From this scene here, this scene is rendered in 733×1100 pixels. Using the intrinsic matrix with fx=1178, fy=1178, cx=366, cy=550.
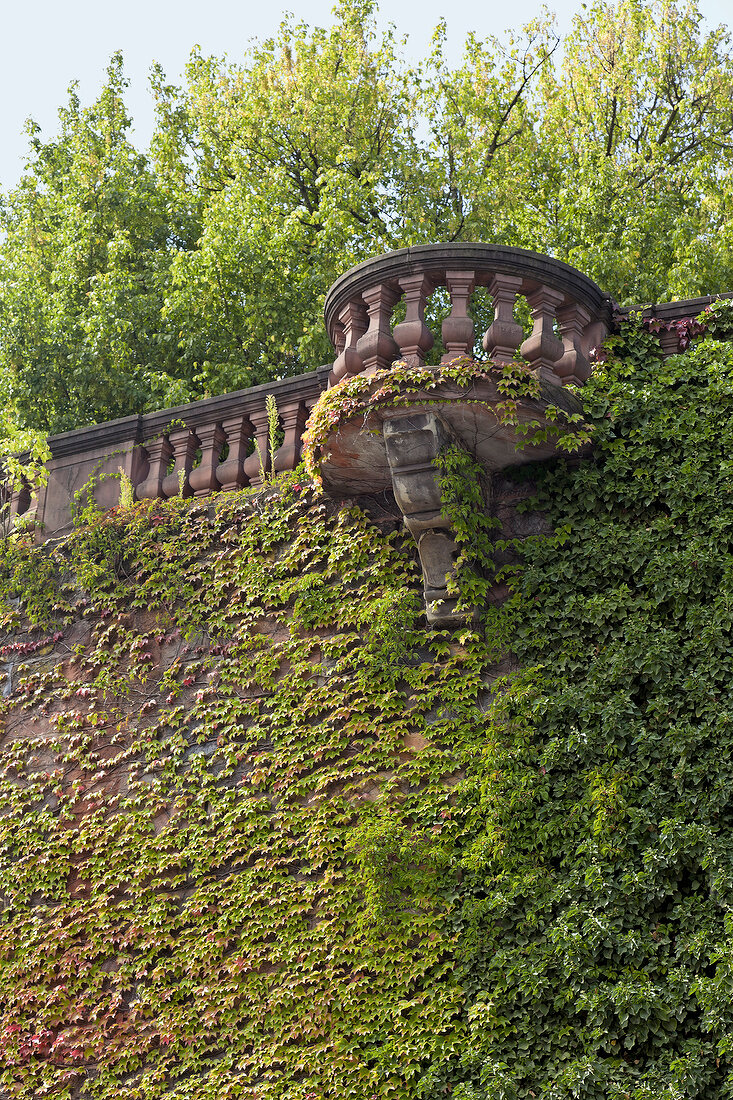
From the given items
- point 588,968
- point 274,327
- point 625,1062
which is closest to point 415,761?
point 588,968

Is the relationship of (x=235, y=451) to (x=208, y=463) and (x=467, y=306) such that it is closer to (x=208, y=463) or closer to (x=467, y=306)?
(x=208, y=463)

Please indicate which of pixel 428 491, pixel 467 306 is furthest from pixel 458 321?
pixel 428 491

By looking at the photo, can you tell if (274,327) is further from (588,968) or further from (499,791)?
(588,968)

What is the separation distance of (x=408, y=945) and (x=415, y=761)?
3.04ft

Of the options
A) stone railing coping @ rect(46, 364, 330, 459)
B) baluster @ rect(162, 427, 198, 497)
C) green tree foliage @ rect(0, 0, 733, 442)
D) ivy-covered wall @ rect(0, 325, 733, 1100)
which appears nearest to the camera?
ivy-covered wall @ rect(0, 325, 733, 1100)

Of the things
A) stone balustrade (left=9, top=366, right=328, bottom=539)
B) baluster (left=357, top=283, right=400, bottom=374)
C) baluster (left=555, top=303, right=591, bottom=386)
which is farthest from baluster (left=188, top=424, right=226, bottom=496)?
baluster (left=555, top=303, right=591, bottom=386)

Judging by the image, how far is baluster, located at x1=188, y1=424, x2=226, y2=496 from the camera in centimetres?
790

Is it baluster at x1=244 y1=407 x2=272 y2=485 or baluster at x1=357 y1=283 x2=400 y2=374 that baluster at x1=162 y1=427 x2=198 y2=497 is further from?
baluster at x1=357 y1=283 x2=400 y2=374

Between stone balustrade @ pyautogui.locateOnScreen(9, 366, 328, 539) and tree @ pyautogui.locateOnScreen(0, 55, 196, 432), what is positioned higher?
tree @ pyautogui.locateOnScreen(0, 55, 196, 432)

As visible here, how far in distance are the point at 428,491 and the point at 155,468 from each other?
2.54 m

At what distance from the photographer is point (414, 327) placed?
6547 mm

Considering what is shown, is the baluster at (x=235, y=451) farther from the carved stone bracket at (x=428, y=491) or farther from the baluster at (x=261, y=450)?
the carved stone bracket at (x=428, y=491)

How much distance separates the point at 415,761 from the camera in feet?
20.3

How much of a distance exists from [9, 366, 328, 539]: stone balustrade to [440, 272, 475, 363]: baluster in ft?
3.63
